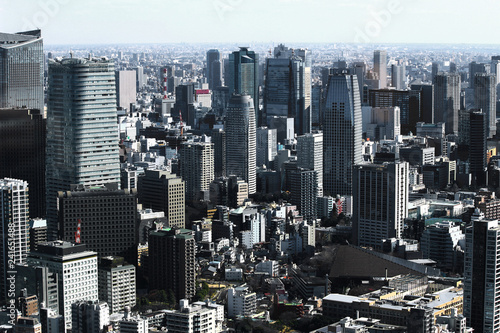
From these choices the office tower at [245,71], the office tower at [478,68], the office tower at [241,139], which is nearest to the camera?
the office tower at [241,139]

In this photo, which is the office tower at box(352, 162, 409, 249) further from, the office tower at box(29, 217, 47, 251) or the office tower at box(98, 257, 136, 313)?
the office tower at box(98, 257, 136, 313)

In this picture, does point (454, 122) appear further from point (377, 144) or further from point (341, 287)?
point (341, 287)

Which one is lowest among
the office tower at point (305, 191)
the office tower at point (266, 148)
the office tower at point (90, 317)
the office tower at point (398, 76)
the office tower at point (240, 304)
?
the office tower at point (240, 304)

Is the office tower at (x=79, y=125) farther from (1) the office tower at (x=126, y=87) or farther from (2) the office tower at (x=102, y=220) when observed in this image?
(1) the office tower at (x=126, y=87)

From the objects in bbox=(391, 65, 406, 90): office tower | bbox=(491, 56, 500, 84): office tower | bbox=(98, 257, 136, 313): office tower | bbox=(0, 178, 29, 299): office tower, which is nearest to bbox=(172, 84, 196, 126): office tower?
bbox=(391, 65, 406, 90): office tower

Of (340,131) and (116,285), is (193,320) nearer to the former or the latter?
(116,285)

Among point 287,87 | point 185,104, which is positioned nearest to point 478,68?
point 287,87

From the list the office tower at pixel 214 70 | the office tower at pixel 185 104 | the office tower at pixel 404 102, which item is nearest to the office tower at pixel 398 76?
the office tower at pixel 404 102
